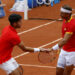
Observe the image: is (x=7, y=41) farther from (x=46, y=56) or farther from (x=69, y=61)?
(x=69, y=61)

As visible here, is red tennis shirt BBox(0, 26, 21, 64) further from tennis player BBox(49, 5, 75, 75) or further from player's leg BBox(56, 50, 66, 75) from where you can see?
player's leg BBox(56, 50, 66, 75)

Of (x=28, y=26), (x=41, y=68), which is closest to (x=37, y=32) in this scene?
(x=28, y=26)

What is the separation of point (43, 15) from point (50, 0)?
4.46m

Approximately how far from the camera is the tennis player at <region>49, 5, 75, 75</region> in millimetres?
7724

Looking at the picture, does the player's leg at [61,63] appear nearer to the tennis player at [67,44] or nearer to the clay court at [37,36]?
the tennis player at [67,44]

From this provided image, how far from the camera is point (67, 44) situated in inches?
313

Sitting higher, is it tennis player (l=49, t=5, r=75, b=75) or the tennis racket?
tennis player (l=49, t=5, r=75, b=75)

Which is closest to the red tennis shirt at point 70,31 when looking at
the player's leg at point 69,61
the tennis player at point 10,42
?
the player's leg at point 69,61

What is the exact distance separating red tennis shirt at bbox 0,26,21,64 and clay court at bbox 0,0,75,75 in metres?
2.92

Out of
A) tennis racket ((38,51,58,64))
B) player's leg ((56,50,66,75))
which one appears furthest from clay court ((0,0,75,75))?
player's leg ((56,50,66,75))

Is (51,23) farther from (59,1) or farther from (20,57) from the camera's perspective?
(59,1)

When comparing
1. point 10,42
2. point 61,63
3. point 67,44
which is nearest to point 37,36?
point 61,63

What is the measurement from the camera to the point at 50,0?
24.9 m

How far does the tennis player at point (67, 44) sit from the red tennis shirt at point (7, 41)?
4.15 feet
